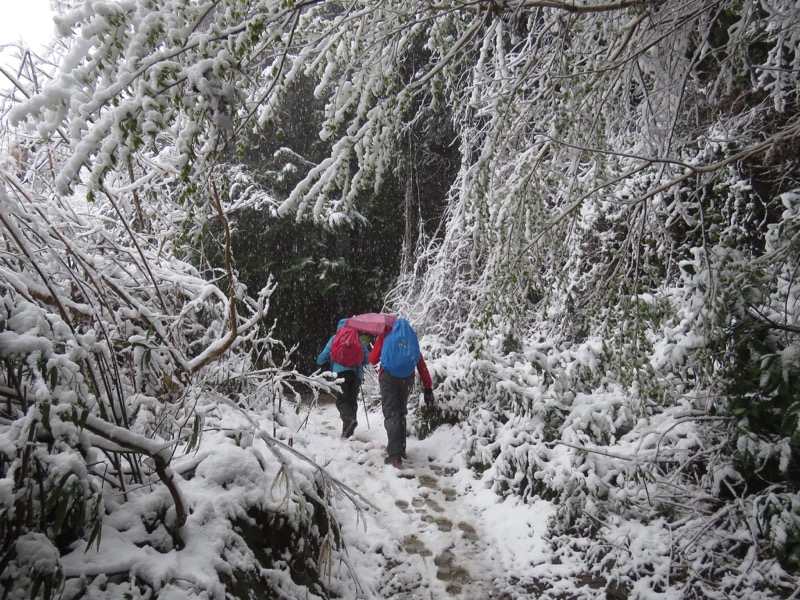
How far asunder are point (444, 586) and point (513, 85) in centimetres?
340

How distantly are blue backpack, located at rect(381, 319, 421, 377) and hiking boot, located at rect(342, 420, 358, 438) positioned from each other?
1.29 meters

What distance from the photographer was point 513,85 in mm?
2754

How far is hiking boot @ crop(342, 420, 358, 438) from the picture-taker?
21.6 feet

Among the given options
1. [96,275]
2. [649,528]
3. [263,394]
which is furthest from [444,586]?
[96,275]

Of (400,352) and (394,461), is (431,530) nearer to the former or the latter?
(394,461)

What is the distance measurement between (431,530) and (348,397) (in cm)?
261

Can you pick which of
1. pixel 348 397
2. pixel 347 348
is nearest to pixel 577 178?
pixel 347 348

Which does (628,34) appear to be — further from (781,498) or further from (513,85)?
(781,498)

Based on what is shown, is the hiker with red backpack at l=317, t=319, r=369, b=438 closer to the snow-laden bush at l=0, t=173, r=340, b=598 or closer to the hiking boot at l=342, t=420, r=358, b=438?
the hiking boot at l=342, t=420, r=358, b=438

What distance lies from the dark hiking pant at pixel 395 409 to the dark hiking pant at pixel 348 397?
0.83m

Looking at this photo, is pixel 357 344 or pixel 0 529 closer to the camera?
pixel 0 529

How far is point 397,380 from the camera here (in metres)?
5.72

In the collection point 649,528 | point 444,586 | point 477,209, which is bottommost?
point 444,586

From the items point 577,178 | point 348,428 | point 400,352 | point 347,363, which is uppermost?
point 577,178
